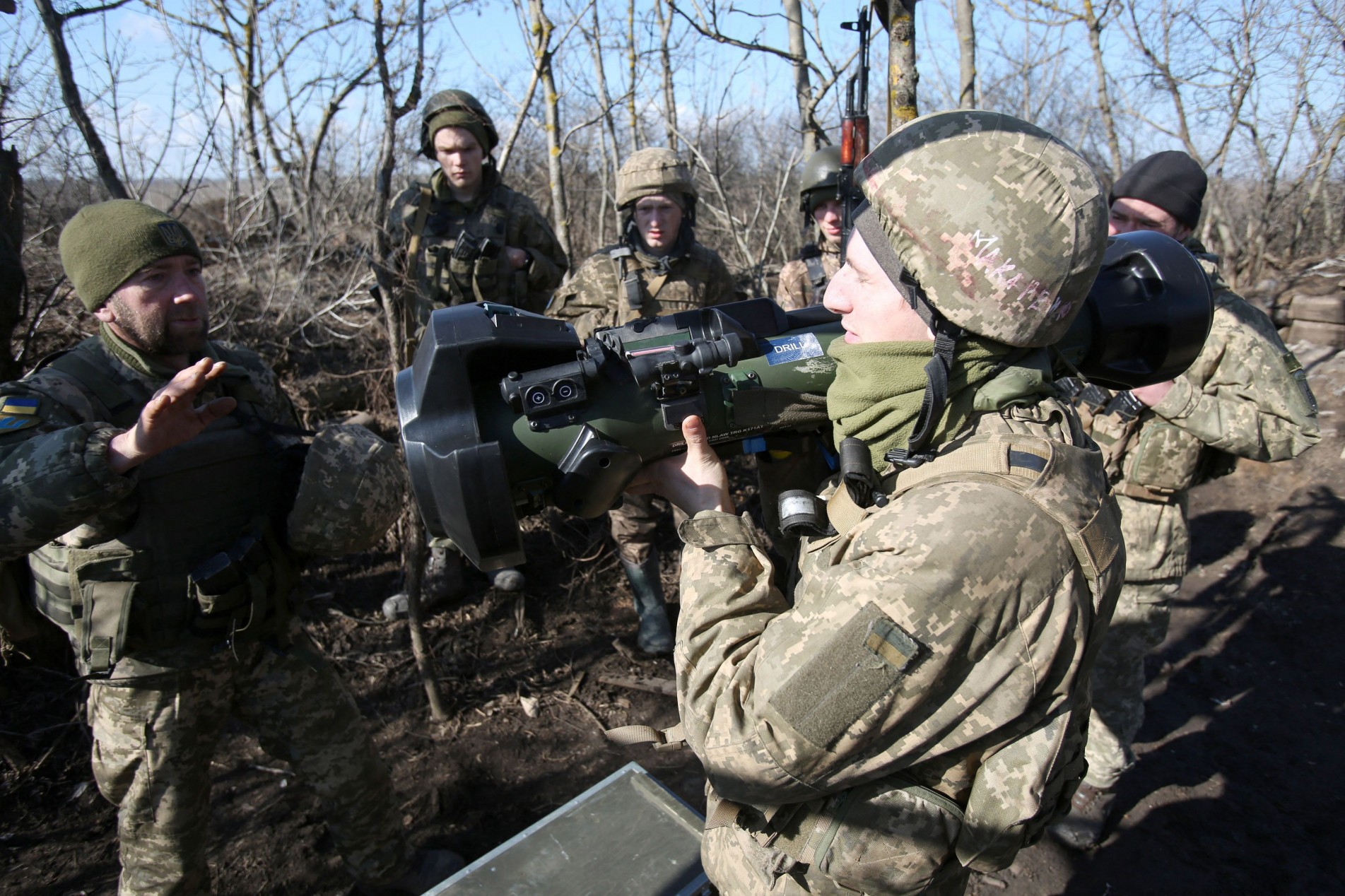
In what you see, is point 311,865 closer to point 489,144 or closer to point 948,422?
point 948,422

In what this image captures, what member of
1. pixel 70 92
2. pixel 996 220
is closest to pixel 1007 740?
pixel 996 220

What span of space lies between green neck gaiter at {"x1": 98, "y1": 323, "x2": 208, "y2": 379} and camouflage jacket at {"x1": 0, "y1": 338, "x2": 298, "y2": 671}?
13 millimetres

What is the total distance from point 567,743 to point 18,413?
238 centimetres

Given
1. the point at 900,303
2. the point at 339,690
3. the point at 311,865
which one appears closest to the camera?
the point at 900,303

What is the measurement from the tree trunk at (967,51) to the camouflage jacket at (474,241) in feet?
8.49

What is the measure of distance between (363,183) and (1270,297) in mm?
9166

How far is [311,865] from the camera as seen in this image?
9.04 ft

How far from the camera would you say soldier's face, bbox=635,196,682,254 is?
4012 millimetres

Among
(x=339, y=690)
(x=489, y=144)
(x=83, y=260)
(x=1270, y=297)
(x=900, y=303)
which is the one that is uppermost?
(x=489, y=144)

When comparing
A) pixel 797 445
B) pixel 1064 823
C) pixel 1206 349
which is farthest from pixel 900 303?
pixel 1064 823

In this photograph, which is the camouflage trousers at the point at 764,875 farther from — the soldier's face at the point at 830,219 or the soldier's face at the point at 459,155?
the soldier's face at the point at 459,155

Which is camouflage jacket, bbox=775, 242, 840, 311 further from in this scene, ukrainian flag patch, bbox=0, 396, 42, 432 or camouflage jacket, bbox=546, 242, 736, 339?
ukrainian flag patch, bbox=0, 396, 42, 432

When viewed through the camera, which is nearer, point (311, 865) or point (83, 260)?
point (83, 260)

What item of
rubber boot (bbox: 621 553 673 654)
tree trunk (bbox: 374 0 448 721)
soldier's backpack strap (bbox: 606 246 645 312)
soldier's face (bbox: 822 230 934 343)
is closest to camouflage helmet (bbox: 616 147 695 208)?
soldier's backpack strap (bbox: 606 246 645 312)
